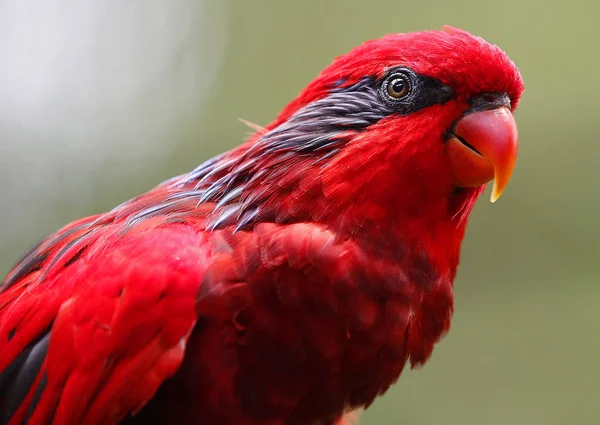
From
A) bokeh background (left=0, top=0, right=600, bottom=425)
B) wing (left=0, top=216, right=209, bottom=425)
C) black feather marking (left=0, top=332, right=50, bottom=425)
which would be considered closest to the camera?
wing (left=0, top=216, right=209, bottom=425)

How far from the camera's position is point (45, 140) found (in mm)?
2711

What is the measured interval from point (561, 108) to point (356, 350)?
2047 millimetres

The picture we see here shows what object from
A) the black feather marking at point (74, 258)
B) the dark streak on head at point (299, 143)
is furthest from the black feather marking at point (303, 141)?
the black feather marking at point (74, 258)

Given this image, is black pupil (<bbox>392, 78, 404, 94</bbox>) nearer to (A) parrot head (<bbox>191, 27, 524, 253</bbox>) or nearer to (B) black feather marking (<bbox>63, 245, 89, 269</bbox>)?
(A) parrot head (<bbox>191, 27, 524, 253</bbox>)

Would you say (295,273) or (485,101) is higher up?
(485,101)

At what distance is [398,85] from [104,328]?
67 centimetres

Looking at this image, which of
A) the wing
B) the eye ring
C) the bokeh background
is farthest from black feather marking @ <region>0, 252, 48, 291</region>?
the bokeh background

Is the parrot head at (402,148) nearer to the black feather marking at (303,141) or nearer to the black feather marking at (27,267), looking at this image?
the black feather marking at (303,141)

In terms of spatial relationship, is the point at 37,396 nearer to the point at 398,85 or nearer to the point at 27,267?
the point at 27,267

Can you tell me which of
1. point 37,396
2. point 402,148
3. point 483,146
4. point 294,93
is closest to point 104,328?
point 37,396

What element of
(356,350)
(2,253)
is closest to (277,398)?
(356,350)

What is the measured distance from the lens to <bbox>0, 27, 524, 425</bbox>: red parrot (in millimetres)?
954

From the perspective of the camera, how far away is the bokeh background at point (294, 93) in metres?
2.56

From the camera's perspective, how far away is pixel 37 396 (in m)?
1.02
